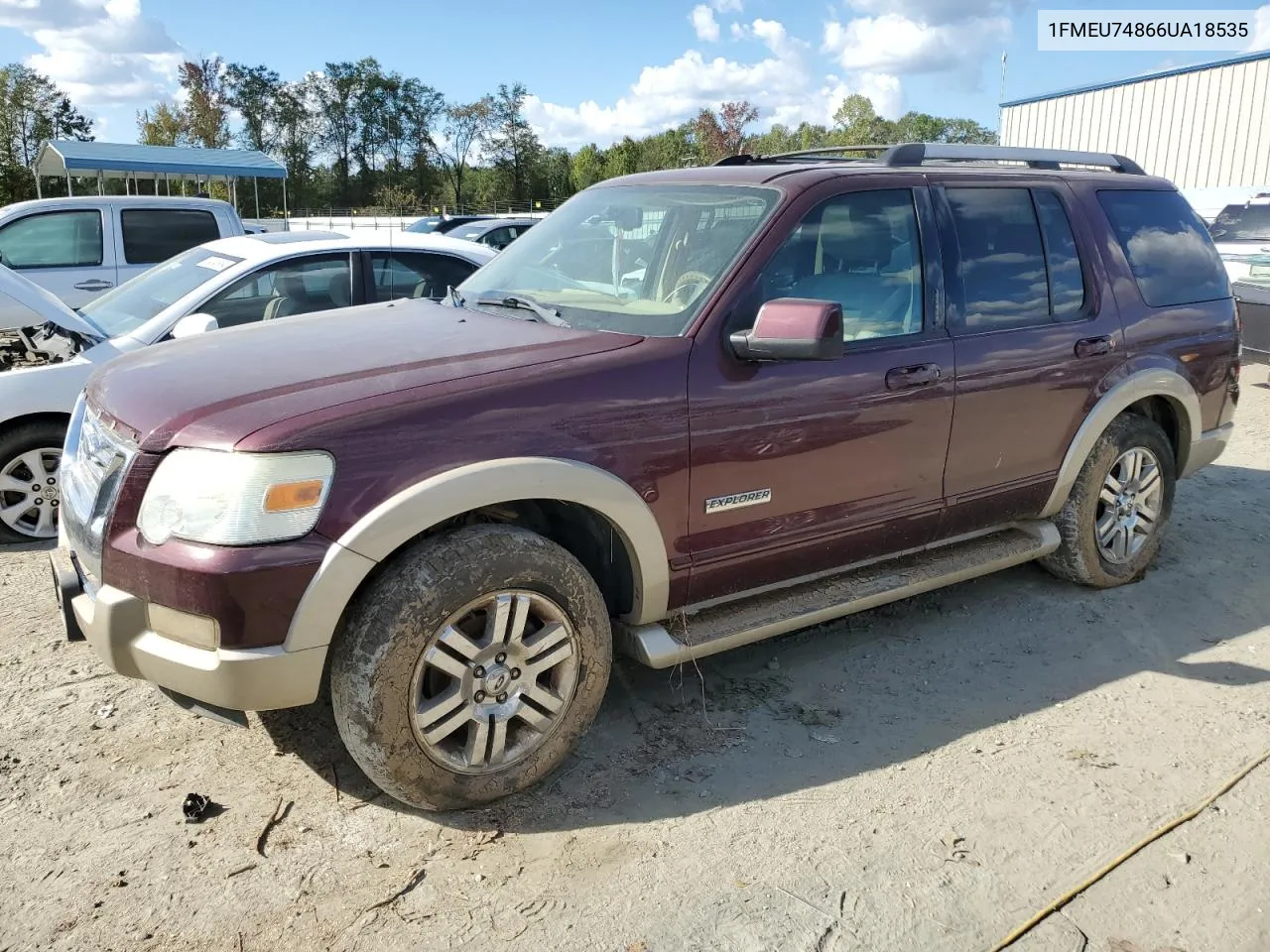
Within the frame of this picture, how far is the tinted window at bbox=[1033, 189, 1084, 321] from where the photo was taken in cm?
437

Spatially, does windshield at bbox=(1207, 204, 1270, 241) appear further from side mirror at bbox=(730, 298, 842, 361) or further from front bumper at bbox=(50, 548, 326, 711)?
front bumper at bbox=(50, 548, 326, 711)

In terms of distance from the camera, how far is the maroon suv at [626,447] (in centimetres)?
269

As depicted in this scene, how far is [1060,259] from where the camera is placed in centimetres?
441

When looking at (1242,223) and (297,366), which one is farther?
(1242,223)

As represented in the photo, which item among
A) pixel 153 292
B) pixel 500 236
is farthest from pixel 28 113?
pixel 153 292

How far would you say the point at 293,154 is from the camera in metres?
77.8

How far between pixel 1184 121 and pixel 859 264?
2413 cm

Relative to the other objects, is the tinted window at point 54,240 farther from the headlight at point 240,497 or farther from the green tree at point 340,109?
the green tree at point 340,109

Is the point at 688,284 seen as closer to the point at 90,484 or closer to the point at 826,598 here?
the point at 826,598

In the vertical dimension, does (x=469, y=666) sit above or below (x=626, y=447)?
below

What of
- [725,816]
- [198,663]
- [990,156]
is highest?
[990,156]

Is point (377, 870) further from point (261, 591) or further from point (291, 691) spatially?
point (261, 591)

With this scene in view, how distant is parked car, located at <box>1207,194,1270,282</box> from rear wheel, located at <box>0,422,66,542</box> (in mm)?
12127

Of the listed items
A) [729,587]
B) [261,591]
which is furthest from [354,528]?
[729,587]
